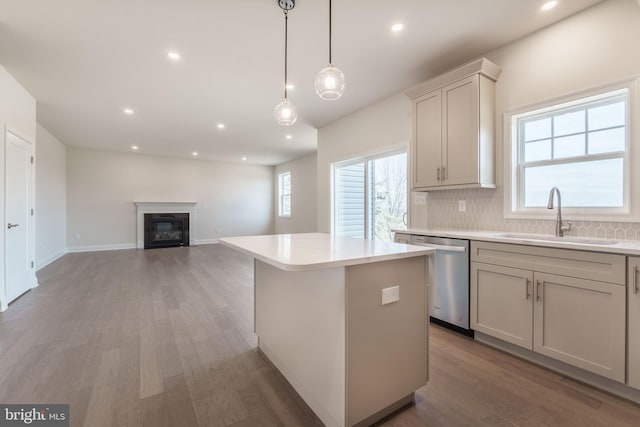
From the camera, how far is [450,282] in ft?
8.64

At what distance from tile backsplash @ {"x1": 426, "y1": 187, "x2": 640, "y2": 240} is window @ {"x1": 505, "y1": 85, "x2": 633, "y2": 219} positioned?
10 cm

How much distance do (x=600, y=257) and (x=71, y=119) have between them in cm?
747

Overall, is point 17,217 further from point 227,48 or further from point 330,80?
point 330,80

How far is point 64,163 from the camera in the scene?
7051 millimetres

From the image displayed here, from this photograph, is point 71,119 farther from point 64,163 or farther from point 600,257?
point 600,257

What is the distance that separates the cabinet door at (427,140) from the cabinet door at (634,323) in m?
1.64

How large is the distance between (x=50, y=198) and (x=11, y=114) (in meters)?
3.48

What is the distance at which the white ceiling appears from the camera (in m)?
2.30

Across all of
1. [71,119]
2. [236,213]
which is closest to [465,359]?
[71,119]

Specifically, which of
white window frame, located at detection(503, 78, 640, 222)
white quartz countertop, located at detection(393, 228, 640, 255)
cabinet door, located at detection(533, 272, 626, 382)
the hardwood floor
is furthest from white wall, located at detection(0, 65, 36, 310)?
white window frame, located at detection(503, 78, 640, 222)

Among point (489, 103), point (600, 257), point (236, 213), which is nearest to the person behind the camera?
point (600, 257)

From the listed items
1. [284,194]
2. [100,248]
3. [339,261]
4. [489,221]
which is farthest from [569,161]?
[100,248]

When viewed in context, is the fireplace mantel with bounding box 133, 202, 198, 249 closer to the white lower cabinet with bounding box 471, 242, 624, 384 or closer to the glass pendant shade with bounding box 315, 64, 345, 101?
the glass pendant shade with bounding box 315, 64, 345, 101

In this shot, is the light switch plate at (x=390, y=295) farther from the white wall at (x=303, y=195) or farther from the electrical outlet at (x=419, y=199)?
the white wall at (x=303, y=195)
